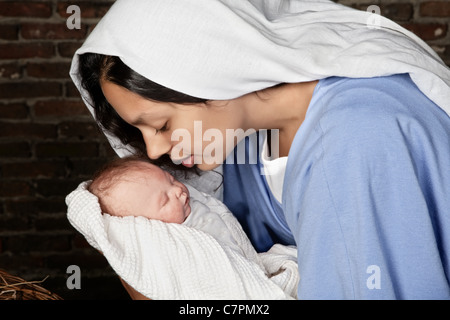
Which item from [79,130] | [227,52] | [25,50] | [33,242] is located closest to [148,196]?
[227,52]

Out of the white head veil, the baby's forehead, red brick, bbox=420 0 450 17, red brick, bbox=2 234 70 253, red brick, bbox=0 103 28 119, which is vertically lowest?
red brick, bbox=2 234 70 253

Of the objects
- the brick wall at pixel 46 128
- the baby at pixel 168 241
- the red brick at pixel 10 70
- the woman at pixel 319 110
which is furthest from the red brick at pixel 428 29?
the red brick at pixel 10 70

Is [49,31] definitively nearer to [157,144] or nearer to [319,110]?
[157,144]

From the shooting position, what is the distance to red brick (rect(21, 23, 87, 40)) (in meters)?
1.89

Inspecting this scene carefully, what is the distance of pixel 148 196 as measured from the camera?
1.30m

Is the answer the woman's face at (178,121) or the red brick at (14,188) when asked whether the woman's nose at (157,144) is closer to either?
the woman's face at (178,121)

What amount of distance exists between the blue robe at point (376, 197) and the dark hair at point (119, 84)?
0.97ft

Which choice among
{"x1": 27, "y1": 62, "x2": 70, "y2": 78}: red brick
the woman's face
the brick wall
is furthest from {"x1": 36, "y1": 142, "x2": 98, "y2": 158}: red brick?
the woman's face

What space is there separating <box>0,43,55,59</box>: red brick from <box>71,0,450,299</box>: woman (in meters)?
0.73

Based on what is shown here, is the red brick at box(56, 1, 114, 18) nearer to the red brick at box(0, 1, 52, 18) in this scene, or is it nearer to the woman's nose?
the red brick at box(0, 1, 52, 18)

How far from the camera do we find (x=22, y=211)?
2.08 m

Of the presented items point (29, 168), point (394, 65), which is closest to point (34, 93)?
point (29, 168)
